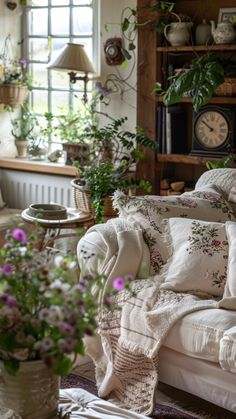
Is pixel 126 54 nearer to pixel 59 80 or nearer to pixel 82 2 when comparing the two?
pixel 82 2

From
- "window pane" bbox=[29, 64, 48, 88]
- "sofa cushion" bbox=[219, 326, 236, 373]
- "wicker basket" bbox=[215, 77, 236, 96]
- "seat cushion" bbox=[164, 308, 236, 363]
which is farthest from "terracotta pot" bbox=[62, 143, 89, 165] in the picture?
"sofa cushion" bbox=[219, 326, 236, 373]

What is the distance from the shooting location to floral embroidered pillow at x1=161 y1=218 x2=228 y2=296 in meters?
3.00

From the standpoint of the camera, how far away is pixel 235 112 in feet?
13.8

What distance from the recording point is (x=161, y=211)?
329 cm

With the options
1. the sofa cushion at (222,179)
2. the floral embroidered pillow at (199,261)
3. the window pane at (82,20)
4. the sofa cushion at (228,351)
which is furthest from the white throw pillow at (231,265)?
the window pane at (82,20)

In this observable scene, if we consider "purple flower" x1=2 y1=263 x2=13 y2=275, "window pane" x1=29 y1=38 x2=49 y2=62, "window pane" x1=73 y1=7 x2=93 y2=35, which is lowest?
"purple flower" x1=2 y1=263 x2=13 y2=275

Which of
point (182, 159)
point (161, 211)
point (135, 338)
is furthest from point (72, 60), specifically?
point (135, 338)

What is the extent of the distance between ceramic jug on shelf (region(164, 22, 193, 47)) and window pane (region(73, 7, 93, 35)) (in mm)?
897

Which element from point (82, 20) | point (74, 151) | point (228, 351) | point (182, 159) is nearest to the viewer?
point (228, 351)

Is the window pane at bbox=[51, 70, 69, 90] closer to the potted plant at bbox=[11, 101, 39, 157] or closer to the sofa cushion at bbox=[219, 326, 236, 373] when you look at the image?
the potted plant at bbox=[11, 101, 39, 157]

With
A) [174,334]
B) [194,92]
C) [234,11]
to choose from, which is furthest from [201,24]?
[174,334]

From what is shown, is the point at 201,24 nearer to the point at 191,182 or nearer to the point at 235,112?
the point at 235,112

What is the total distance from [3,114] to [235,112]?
1910mm

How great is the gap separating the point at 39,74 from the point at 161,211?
2.51 meters
